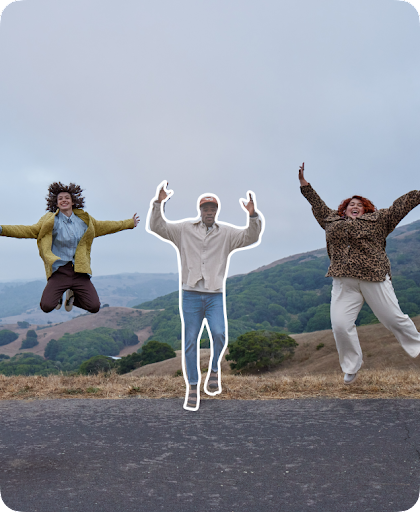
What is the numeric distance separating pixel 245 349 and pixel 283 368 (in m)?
5.54

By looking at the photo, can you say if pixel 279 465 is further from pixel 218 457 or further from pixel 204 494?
pixel 204 494

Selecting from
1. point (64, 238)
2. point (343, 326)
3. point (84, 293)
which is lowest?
point (343, 326)

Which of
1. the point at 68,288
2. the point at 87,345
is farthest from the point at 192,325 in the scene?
the point at 87,345

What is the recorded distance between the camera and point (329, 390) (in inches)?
242

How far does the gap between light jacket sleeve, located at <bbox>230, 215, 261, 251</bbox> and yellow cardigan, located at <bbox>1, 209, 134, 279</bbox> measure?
127 cm

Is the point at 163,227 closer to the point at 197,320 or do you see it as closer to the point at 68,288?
the point at 197,320

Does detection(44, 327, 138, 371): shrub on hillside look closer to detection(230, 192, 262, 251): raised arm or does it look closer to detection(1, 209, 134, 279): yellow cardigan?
detection(1, 209, 134, 279): yellow cardigan

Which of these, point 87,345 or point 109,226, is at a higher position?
point 109,226

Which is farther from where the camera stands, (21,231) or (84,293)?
(84,293)

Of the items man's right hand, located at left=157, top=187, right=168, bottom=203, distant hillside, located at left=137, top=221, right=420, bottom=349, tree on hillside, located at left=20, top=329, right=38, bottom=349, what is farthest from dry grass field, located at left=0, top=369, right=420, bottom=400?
tree on hillside, located at left=20, top=329, right=38, bottom=349

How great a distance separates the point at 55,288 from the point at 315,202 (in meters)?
3.49

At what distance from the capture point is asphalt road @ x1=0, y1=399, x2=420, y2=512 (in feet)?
10.1

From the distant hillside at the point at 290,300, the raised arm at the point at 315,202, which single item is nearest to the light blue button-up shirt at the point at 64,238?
the raised arm at the point at 315,202

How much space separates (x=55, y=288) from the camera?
5.61m
